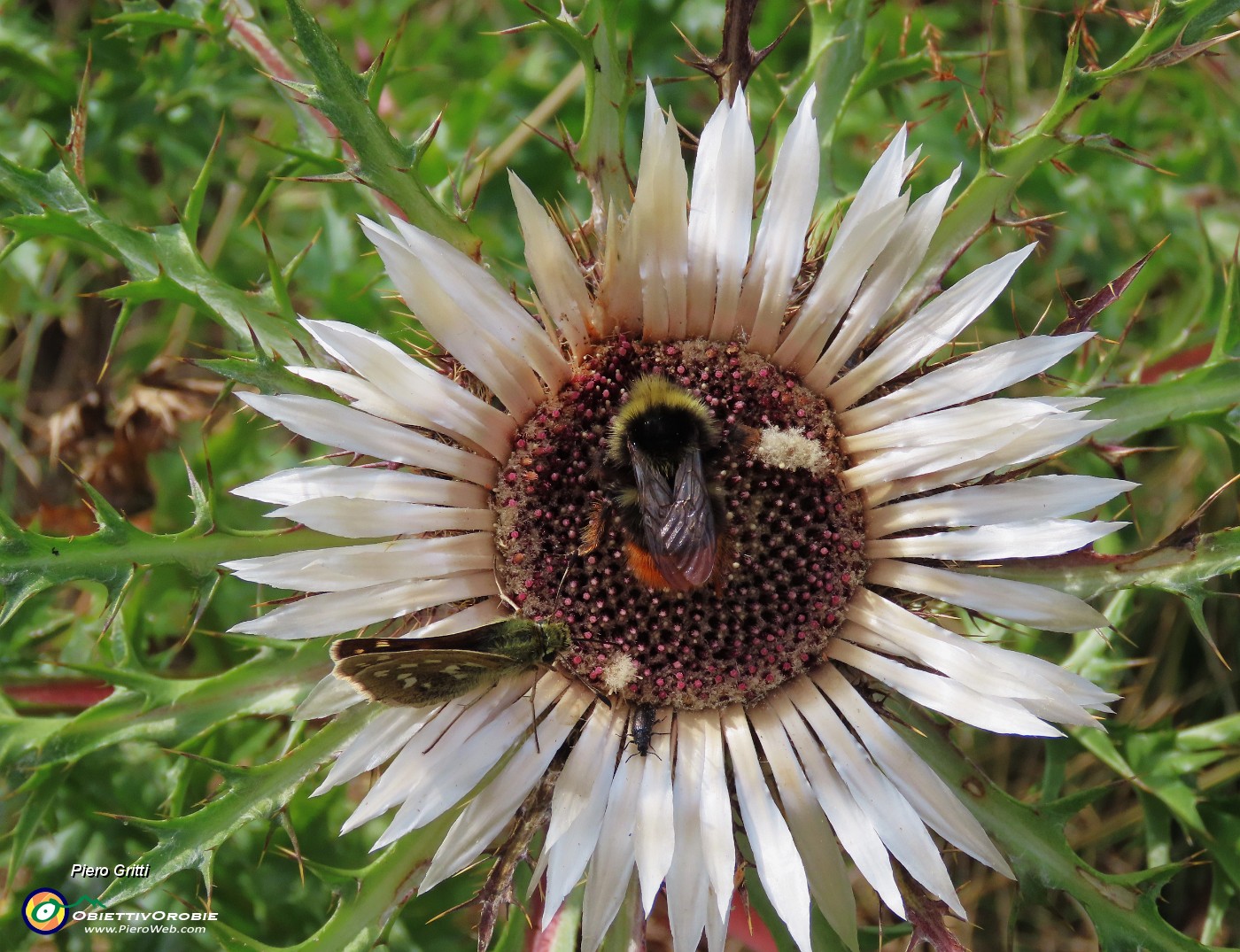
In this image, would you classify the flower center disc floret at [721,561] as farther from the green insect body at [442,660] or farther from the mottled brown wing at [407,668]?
the mottled brown wing at [407,668]

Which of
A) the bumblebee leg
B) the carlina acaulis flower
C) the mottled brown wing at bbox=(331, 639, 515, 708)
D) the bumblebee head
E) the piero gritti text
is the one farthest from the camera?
the piero gritti text

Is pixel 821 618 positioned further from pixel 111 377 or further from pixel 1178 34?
pixel 111 377

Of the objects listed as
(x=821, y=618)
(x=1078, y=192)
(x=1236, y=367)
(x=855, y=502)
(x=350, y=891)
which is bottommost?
(x=350, y=891)

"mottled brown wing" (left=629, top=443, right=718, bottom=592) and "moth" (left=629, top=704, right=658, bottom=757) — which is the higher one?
"mottled brown wing" (left=629, top=443, right=718, bottom=592)

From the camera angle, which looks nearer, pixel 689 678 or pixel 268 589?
pixel 689 678

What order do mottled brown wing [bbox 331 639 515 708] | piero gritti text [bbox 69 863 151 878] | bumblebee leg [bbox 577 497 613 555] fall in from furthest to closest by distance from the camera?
piero gritti text [bbox 69 863 151 878] < bumblebee leg [bbox 577 497 613 555] < mottled brown wing [bbox 331 639 515 708]

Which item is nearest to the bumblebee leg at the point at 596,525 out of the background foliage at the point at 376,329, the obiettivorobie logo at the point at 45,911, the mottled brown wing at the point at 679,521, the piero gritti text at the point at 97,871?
the mottled brown wing at the point at 679,521

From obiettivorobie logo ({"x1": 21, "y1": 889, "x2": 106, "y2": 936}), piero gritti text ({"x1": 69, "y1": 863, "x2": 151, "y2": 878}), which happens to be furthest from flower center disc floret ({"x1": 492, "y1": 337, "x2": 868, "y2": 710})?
obiettivorobie logo ({"x1": 21, "y1": 889, "x2": 106, "y2": 936})

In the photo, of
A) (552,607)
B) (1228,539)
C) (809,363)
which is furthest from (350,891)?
(1228,539)

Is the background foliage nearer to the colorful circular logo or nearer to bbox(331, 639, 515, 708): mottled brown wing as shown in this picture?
the colorful circular logo
